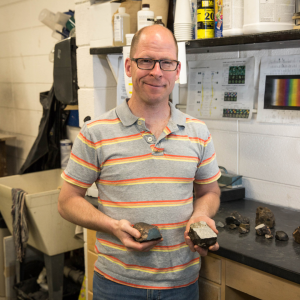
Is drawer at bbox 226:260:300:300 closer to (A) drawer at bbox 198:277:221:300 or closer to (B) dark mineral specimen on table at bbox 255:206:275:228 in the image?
(A) drawer at bbox 198:277:221:300

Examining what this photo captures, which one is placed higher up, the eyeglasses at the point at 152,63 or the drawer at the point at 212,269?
the eyeglasses at the point at 152,63

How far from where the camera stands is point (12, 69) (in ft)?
11.9

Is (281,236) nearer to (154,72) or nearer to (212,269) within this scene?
(212,269)

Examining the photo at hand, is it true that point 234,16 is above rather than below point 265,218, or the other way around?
above

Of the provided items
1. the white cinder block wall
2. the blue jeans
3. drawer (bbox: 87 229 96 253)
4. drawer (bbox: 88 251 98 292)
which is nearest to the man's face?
the blue jeans

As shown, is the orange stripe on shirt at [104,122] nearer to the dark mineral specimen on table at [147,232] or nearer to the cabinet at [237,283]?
the dark mineral specimen on table at [147,232]

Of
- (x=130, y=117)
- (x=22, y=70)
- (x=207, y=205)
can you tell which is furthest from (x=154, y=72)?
(x=22, y=70)

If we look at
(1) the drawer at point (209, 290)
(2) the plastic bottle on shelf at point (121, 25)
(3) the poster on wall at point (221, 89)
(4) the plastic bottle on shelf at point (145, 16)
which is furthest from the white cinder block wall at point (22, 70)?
(1) the drawer at point (209, 290)

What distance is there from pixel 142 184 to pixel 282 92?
93 centimetres

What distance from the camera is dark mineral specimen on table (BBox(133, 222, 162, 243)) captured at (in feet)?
3.55

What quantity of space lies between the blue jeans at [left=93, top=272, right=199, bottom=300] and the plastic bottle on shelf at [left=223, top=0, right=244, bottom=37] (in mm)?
965

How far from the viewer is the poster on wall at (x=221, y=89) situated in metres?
1.91

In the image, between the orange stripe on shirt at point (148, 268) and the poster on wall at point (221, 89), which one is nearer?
the orange stripe on shirt at point (148, 268)

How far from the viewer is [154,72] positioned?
1.20 m
